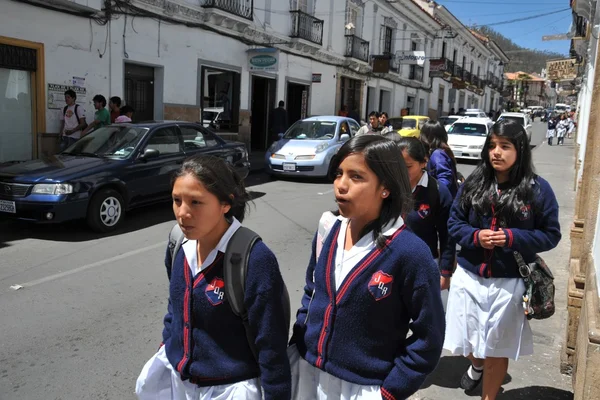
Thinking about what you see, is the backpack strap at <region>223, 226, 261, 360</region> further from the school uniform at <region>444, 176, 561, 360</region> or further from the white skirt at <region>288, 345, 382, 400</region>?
the school uniform at <region>444, 176, 561, 360</region>

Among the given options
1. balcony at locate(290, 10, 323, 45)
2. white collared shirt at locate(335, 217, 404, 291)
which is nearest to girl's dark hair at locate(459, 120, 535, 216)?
white collared shirt at locate(335, 217, 404, 291)

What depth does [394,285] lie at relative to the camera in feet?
5.65

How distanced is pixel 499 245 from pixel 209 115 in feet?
46.2

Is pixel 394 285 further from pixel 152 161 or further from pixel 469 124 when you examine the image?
pixel 469 124

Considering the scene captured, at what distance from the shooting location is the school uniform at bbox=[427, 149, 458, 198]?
4000 mm

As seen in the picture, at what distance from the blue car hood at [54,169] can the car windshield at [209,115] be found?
827cm

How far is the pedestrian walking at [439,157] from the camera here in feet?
13.2

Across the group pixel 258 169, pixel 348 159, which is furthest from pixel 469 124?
pixel 348 159

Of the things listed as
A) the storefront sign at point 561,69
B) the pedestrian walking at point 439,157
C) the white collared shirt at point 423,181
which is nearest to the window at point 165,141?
the pedestrian walking at point 439,157

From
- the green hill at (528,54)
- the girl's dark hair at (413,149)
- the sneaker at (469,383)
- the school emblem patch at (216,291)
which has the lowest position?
the sneaker at (469,383)

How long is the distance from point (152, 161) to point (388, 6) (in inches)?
839

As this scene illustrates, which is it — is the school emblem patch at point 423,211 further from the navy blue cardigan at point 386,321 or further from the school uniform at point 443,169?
the navy blue cardigan at point 386,321

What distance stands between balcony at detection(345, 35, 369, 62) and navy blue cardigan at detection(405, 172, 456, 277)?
20.1 meters

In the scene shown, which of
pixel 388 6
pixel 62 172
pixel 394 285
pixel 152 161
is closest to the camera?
pixel 394 285
